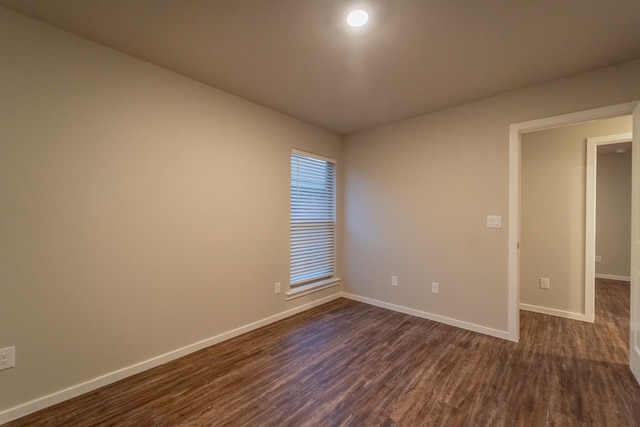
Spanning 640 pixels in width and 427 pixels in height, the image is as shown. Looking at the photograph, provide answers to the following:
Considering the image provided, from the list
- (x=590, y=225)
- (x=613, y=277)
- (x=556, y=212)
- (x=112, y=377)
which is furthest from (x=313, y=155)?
(x=613, y=277)

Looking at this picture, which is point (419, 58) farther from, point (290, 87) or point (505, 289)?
point (505, 289)

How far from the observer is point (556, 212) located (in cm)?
330

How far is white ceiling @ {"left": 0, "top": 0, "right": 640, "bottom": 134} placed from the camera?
62.6 inches

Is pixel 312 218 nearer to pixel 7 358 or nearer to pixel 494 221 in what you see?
pixel 494 221

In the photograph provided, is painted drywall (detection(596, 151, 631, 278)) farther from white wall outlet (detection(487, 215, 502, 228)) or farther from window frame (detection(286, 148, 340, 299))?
window frame (detection(286, 148, 340, 299))

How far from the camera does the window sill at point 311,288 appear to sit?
335cm

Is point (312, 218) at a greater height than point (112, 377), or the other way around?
point (312, 218)

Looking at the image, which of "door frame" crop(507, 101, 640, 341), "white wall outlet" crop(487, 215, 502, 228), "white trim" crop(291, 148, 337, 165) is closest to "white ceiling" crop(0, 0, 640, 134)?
"door frame" crop(507, 101, 640, 341)

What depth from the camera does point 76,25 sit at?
176 cm

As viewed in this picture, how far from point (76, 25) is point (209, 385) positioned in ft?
8.64

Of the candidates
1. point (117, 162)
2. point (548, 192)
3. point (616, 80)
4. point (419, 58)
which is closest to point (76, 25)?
point (117, 162)

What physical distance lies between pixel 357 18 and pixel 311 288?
296 centimetres

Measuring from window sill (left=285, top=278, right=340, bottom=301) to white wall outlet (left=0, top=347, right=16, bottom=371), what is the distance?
221 cm

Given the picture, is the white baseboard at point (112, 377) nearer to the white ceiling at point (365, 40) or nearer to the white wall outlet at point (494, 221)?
the white ceiling at point (365, 40)
